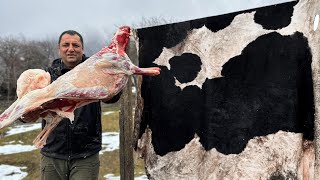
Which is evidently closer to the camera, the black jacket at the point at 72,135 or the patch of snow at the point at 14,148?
the black jacket at the point at 72,135

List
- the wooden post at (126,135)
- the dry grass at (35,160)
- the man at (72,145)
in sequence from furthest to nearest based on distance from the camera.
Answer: the dry grass at (35,160), the wooden post at (126,135), the man at (72,145)

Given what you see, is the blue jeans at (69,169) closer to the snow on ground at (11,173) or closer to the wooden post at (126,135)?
the wooden post at (126,135)

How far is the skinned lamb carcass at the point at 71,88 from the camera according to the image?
183 centimetres

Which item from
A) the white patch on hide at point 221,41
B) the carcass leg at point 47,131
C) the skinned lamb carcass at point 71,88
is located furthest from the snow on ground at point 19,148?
the skinned lamb carcass at point 71,88

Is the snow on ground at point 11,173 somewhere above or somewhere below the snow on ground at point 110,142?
below

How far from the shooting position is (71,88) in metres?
1.83

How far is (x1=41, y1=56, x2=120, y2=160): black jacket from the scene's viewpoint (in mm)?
2670

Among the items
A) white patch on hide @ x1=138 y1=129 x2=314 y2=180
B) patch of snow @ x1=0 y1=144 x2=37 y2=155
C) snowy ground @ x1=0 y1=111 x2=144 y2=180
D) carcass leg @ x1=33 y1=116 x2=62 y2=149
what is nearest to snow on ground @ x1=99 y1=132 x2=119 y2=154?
snowy ground @ x1=0 y1=111 x2=144 y2=180

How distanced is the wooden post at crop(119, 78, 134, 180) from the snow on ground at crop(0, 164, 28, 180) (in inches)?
186

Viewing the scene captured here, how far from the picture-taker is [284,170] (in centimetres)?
215

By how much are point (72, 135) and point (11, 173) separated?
557 centimetres

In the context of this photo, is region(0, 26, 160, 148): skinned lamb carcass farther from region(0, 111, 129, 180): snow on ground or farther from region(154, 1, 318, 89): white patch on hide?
region(0, 111, 129, 180): snow on ground

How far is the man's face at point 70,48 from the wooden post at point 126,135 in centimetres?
62

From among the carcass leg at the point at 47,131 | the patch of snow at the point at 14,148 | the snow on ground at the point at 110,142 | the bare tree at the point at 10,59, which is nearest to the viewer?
the carcass leg at the point at 47,131
